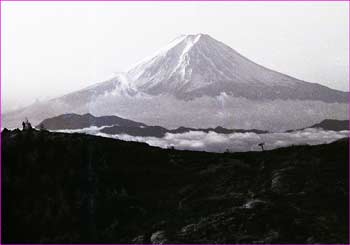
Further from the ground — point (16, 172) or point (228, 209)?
point (16, 172)

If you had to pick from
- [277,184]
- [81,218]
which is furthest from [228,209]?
[81,218]

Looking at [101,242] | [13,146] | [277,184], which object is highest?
[13,146]

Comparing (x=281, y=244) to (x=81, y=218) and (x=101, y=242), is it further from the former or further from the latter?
(x=81, y=218)

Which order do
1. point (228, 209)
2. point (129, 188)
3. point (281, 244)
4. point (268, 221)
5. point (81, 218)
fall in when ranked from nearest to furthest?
point (281, 244), point (268, 221), point (228, 209), point (81, 218), point (129, 188)

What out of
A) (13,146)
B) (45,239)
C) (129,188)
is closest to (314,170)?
(129,188)

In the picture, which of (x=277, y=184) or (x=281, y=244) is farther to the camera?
(x=277, y=184)

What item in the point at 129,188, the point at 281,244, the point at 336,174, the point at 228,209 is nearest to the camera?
the point at 281,244
